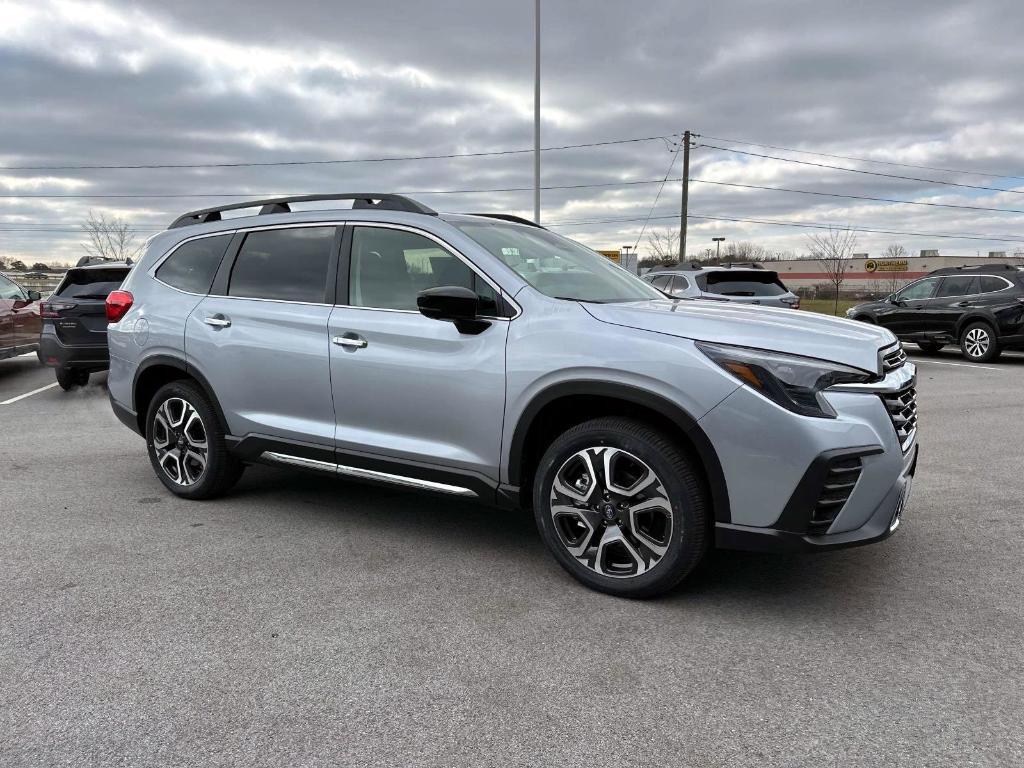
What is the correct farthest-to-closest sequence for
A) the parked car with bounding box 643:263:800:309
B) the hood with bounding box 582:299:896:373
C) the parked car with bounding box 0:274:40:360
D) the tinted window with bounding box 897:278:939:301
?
the tinted window with bounding box 897:278:939:301 < the parked car with bounding box 643:263:800:309 < the parked car with bounding box 0:274:40:360 < the hood with bounding box 582:299:896:373

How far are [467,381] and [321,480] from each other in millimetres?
2398

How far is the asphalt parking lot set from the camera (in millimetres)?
2445

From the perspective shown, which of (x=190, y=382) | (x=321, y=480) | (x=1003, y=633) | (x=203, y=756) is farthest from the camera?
(x=321, y=480)

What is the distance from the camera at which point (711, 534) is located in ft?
10.7

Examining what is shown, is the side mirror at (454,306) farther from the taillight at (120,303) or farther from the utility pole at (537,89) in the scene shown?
the utility pole at (537,89)

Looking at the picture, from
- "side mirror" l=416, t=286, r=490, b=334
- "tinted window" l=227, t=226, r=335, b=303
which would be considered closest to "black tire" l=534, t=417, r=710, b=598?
"side mirror" l=416, t=286, r=490, b=334

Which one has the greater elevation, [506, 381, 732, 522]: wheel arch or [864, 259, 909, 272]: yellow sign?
[506, 381, 732, 522]: wheel arch

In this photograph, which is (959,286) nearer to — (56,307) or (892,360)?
(892,360)

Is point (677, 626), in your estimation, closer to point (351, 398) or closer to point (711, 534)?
point (711, 534)

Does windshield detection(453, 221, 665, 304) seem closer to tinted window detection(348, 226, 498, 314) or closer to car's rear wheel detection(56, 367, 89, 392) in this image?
tinted window detection(348, 226, 498, 314)

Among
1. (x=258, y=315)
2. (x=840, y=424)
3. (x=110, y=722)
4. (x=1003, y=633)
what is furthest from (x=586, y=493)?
(x=258, y=315)

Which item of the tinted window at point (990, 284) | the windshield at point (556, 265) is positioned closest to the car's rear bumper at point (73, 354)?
the windshield at point (556, 265)

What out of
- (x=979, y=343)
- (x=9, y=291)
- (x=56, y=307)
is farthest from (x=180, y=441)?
(x=979, y=343)

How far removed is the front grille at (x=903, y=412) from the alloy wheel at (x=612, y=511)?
3.20ft
